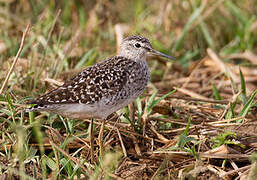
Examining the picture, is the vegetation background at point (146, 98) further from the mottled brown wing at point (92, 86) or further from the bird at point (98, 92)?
the mottled brown wing at point (92, 86)

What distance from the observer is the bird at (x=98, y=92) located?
15.5 ft

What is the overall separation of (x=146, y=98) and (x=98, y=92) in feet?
3.70

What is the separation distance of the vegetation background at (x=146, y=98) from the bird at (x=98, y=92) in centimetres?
28

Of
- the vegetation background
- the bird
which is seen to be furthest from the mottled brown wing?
the vegetation background

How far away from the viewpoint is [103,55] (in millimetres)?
7336

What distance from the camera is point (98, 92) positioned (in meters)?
4.84

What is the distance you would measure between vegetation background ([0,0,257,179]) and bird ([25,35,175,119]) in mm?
281

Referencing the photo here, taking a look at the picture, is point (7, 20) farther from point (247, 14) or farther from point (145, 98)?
point (247, 14)

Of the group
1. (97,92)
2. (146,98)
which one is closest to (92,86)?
(97,92)

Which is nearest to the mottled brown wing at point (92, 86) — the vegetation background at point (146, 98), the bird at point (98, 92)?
the bird at point (98, 92)

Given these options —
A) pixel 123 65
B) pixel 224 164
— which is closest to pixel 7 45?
pixel 123 65

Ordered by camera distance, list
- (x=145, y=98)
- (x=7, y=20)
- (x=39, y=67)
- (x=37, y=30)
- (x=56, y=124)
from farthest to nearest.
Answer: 1. (x=7, y=20)
2. (x=37, y=30)
3. (x=39, y=67)
4. (x=145, y=98)
5. (x=56, y=124)

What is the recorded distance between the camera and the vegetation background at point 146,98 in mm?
4645

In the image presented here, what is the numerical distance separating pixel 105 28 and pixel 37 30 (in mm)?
1966
